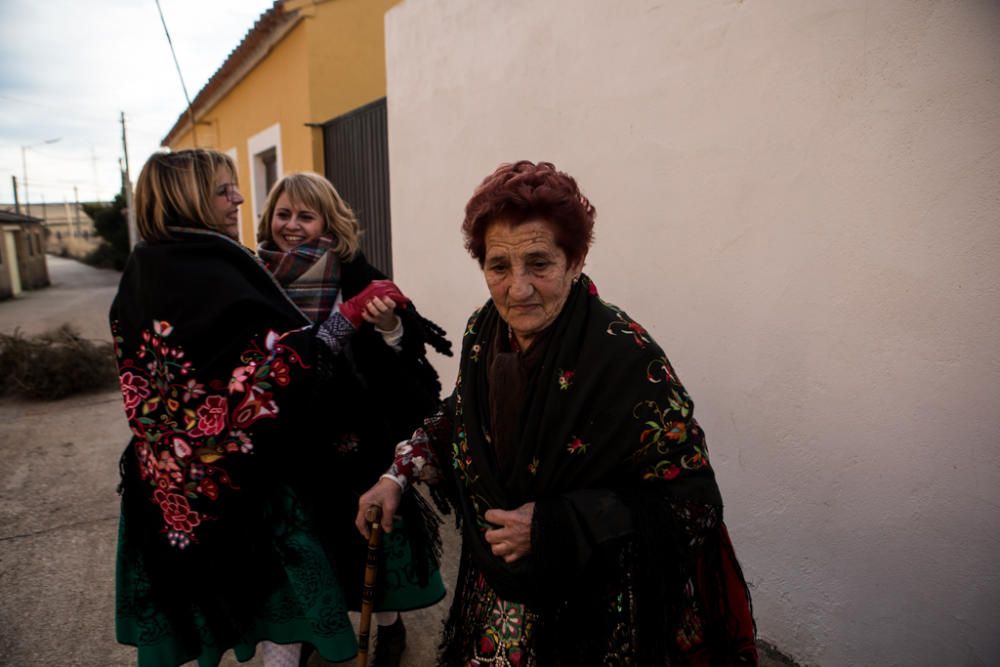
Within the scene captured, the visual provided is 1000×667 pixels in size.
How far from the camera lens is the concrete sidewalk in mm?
2611

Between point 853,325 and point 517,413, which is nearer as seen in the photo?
point 517,413

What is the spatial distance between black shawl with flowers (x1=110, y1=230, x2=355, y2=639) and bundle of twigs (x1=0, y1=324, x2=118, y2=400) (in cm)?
583

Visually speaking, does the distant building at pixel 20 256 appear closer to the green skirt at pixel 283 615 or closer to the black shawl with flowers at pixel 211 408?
the green skirt at pixel 283 615

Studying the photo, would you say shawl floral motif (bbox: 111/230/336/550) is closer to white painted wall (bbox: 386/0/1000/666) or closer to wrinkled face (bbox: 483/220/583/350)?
wrinkled face (bbox: 483/220/583/350)

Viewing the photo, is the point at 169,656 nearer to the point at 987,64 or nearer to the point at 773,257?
the point at 773,257

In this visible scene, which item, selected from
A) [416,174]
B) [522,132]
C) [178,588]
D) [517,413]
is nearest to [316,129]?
[416,174]

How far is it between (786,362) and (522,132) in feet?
Result: 6.39

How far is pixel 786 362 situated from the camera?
2.19 meters

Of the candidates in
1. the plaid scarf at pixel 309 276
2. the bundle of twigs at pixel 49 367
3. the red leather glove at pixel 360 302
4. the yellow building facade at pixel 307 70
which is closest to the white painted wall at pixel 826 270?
the red leather glove at pixel 360 302

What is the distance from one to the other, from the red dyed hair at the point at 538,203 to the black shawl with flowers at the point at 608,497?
16 centimetres

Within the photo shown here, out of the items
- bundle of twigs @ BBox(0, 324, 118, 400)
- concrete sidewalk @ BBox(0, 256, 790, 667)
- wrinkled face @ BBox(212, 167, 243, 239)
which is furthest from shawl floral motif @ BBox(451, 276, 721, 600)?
bundle of twigs @ BBox(0, 324, 118, 400)

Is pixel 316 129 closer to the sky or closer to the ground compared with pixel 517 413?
closer to the sky

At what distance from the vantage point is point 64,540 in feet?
11.5

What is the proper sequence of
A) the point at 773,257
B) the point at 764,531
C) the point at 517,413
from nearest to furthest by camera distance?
the point at 517,413 → the point at 773,257 → the point at 764,531
